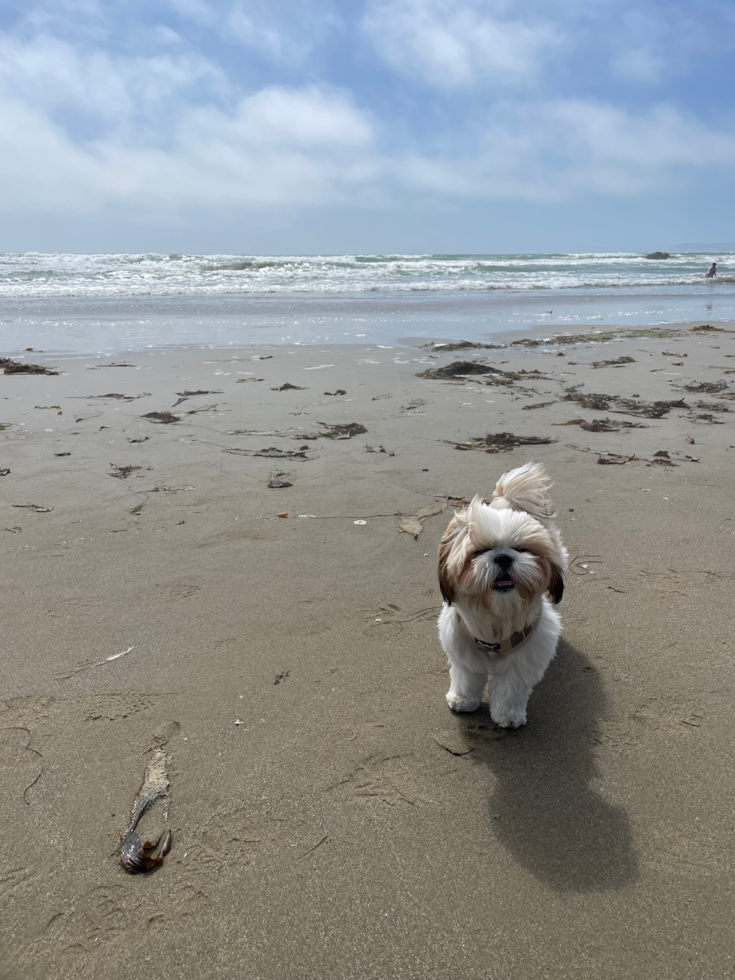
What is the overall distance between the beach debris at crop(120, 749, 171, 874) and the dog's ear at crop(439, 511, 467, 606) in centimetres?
118

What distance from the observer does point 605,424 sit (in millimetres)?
6270

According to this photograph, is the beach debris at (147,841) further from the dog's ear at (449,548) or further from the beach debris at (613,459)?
the beach debris at (613,459)

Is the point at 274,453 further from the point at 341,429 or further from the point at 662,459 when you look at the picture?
the point at 662,459

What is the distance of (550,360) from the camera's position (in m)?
9.80

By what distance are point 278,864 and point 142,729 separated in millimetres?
833

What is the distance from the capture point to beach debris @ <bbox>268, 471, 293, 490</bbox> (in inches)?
191

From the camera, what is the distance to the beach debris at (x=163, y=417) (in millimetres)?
6492

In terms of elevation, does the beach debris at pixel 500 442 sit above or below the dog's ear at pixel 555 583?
below

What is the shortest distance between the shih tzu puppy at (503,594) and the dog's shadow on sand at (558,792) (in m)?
0.12

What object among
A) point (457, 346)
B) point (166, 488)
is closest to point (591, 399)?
point (457, 346)

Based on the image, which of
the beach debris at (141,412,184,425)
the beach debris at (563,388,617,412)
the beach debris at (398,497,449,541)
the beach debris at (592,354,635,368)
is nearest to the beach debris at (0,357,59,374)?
the beach debris at (141,412,184,425)

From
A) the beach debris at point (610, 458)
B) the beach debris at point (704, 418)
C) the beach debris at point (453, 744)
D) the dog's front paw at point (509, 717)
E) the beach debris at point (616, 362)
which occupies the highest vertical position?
the beach debris at point (616, 362)

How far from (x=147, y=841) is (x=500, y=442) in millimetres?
4516

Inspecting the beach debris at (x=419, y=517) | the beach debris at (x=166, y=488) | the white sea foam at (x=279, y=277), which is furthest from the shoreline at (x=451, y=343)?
the white sea foam at (x=279, y=277)
